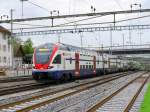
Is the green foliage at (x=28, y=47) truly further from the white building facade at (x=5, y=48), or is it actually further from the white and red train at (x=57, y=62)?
the white and red train at (x=57, y=62)

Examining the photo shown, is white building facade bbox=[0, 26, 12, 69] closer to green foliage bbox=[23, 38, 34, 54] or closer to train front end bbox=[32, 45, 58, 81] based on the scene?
green foliage bbox=[23, 38, 34, 54]

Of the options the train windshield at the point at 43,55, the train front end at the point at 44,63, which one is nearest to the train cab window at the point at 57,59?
the train front end at the point at 44,63

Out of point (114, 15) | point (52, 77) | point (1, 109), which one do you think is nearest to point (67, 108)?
point (1, 109)

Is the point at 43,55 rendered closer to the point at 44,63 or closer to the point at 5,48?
the point at 44,63

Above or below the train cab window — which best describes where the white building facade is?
above

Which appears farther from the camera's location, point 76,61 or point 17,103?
point 76,61

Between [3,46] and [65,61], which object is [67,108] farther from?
[3,46]

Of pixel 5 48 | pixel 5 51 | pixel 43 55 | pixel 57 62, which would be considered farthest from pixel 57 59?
pixel 5 48

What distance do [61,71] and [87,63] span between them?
10.3 metres

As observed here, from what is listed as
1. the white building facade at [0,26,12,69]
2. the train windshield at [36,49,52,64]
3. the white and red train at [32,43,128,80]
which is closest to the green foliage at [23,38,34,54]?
the white building facade at [0,26,12,69]

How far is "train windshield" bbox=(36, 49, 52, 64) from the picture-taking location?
104ft

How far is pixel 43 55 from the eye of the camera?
3216 centimetres

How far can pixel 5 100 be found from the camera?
1998 cm

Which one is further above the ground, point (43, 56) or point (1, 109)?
point (43, 56)
